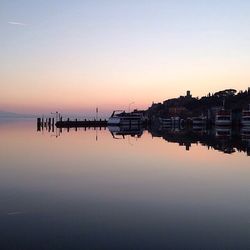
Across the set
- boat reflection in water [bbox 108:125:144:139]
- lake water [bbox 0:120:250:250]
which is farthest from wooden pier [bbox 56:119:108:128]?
lake water [bbox 0:120:250:250]

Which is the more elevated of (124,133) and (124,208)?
(124,208)

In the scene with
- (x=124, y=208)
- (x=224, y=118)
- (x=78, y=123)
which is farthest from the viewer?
(x=78, y=123)

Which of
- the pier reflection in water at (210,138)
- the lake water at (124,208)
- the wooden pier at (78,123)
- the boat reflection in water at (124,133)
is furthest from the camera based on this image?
the wooden pier at (78,123)

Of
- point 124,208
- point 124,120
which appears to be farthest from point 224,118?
point 124,208

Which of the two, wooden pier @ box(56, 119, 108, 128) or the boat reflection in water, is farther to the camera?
wooden pier @ box(56, 119, 108, 128)

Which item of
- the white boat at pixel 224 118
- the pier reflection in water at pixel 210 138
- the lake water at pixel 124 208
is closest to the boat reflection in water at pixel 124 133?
the pier reflection in water at pixel 210 138

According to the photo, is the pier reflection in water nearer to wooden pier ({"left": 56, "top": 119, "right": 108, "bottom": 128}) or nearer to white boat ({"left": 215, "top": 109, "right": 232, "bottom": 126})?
white boat ({"left": 215, "top": 109, "right": 232, "bottom": 126})

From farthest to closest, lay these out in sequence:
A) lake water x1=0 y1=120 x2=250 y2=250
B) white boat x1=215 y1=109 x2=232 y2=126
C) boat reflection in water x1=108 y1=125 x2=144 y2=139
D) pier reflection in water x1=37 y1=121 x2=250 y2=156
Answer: white boat x1=215 y1=109 x2=232 y2=126, boat reflection in water x1=108 y1=125 x2=144 y2=139, pier reflection in water x1=37 y1=121 x2=250 y2=156, lake water x1=0 y1=120 x2=250 y2=250

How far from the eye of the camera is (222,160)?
3234cm

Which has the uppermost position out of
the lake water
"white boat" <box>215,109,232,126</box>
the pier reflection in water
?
"white boat" <box>215,109,232,126</box>

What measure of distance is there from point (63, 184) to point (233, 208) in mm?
8742

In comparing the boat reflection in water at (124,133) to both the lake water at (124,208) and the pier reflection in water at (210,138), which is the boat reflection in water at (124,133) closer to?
the pier reflection in water at (210,138)

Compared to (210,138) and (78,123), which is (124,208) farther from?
(78,123)

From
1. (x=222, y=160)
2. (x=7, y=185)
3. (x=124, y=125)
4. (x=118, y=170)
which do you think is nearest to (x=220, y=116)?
(x=124, y=125)
